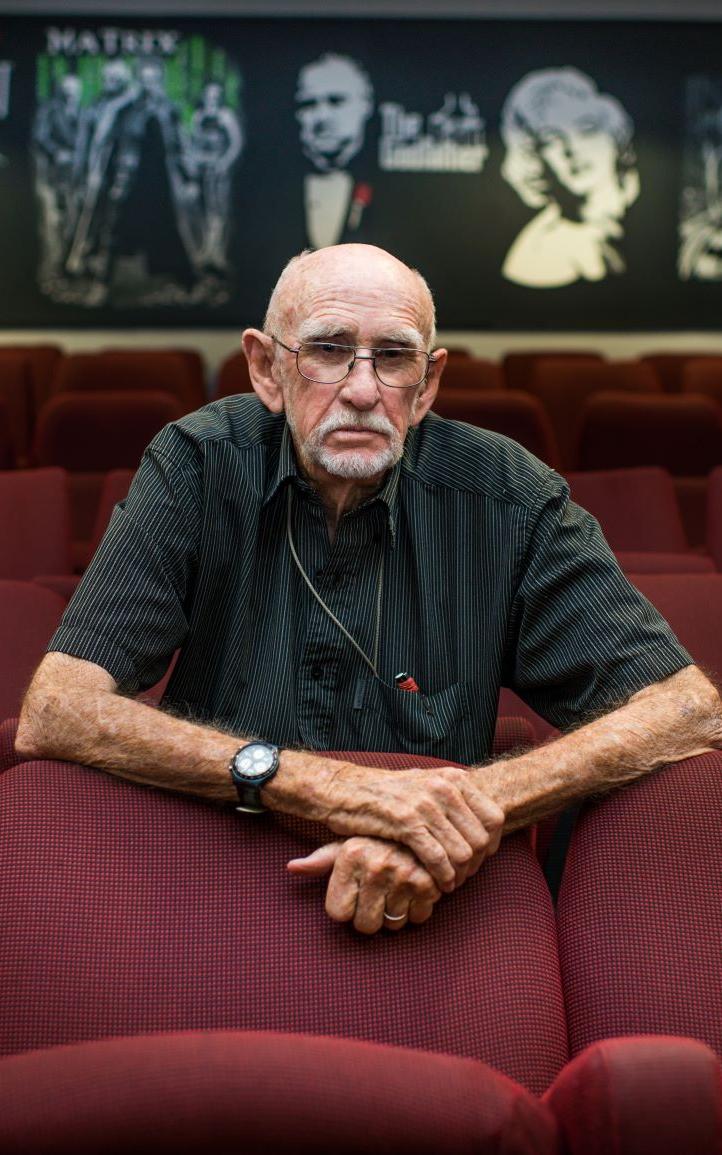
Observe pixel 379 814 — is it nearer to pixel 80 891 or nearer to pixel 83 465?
pixel 80 891

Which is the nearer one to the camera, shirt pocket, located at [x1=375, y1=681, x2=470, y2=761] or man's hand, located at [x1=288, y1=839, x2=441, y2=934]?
man's hand, located at [x1=288, y1=839, x2=441, y2=934]

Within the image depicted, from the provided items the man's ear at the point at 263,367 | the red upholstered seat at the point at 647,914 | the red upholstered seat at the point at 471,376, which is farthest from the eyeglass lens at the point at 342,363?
the red upholstered seat at the point at 471,376

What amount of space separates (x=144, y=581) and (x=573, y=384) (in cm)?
525

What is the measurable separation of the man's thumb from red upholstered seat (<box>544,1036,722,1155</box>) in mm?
455

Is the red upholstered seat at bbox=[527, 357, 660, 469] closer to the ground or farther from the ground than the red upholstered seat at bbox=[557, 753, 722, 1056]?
closer to the ground

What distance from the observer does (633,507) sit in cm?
362

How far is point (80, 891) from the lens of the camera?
1.28 m

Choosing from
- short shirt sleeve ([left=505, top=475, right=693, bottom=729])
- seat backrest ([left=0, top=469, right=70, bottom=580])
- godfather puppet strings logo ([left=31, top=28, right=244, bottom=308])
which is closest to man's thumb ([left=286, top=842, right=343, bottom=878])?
short shirt sleeve ([left=505, top=475, right=693, bottom=729])

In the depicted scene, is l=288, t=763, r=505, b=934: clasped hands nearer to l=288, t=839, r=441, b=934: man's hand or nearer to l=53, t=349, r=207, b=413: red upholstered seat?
l=288, t=839, r=441, b=934: man's hand

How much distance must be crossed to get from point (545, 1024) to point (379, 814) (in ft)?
0.91

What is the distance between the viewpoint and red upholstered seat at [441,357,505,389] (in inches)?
240

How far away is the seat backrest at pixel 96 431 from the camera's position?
4406 millimetres

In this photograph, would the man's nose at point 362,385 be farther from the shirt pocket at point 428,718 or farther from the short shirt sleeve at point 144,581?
the shirt pocket at point 428,718

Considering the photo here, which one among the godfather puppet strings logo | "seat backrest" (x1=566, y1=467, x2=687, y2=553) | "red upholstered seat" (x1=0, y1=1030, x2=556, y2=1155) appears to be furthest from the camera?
the godfather puppet strings logo
